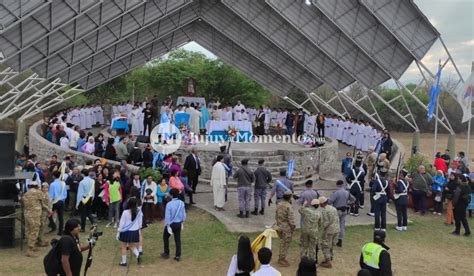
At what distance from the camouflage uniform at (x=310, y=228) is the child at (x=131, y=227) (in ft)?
9.96

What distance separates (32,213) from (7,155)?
1587mm

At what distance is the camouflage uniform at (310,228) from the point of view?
927 cm

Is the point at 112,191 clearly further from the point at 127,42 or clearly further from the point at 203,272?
the point at 127,42

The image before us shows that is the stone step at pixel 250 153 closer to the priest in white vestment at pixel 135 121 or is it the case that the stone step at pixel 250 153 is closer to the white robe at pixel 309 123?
the priest in white vestment at pixel 135 121

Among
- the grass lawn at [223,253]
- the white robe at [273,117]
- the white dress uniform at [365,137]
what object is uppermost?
the white robe at [273,117]

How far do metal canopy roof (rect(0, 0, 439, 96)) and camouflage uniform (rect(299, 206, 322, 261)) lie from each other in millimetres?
11047

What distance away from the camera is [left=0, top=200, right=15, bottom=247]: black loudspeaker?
1039 centimetres

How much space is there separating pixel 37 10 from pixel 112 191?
24.4ft

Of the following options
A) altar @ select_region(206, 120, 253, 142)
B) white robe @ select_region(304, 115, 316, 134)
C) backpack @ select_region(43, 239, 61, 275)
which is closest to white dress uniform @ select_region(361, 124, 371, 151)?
white robe @ select_region(304, 115, 316, 134)

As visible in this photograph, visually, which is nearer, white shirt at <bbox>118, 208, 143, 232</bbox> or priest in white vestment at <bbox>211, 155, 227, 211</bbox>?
white shirt at <bbox>118, 208, 143, 232</bbox>

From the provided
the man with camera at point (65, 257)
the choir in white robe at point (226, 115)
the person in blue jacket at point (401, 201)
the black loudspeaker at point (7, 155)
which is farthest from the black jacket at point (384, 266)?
the choir in white robe at point (226, 115)

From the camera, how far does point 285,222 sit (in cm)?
952

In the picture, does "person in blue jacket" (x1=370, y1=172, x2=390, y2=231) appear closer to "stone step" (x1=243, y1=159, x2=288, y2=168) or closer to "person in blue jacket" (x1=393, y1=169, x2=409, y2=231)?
"person in blue jacket" (x1=393, y1=169, x2=409, y2=231)

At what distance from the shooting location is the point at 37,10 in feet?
51.3
